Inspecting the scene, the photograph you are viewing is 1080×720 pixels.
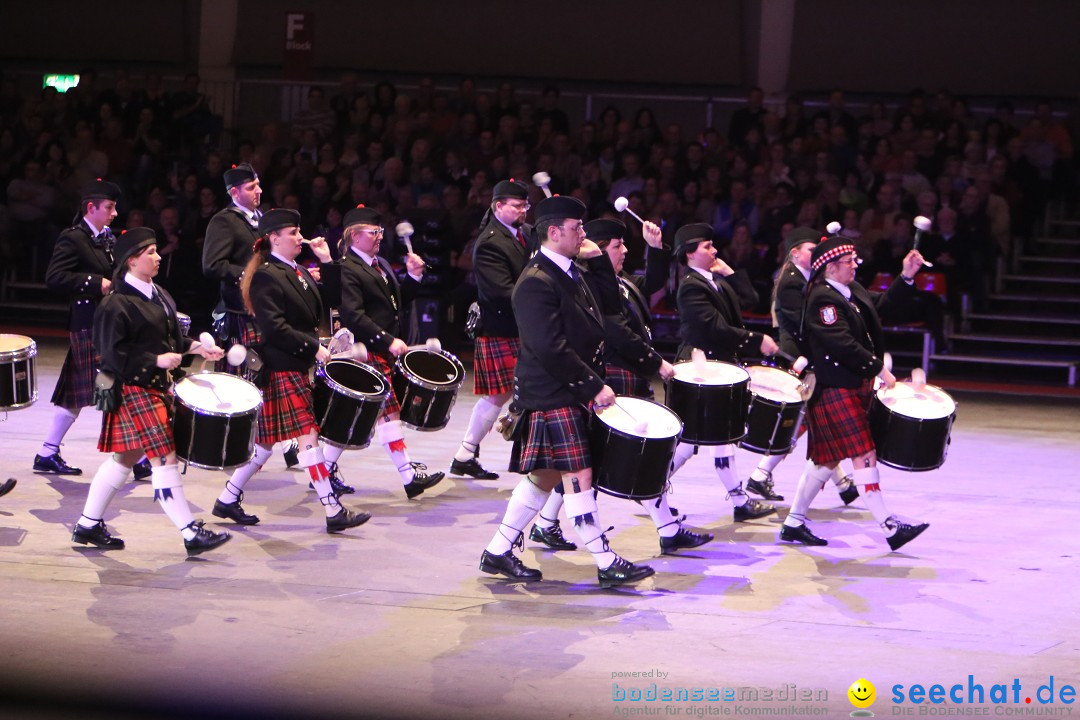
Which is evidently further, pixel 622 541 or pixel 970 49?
pixel 970 49

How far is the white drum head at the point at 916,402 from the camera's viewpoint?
6562 mm

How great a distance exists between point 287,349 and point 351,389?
398 millimetres

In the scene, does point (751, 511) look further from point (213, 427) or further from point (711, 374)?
point (213, 427)

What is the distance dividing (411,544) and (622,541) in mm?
963

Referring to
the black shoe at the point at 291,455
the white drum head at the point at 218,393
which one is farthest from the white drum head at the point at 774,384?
the black shoe at the point at 291,455

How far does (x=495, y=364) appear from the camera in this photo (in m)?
8.16

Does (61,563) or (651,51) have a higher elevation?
(651,51)

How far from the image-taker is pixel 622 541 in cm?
677

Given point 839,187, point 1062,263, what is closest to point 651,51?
point 839,187

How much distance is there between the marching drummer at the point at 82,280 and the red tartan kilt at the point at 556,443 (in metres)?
3.12

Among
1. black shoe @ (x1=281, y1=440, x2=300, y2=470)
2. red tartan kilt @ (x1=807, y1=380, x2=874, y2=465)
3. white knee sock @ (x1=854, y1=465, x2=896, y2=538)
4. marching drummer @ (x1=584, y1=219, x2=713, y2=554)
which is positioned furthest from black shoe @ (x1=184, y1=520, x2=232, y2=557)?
white knee sock @ (x1=854, y1=465, x2=896, y2=538)

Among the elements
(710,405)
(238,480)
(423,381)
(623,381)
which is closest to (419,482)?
(423,381)

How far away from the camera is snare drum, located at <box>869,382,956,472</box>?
257 inches

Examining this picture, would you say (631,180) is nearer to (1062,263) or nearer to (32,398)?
(1062,263)
